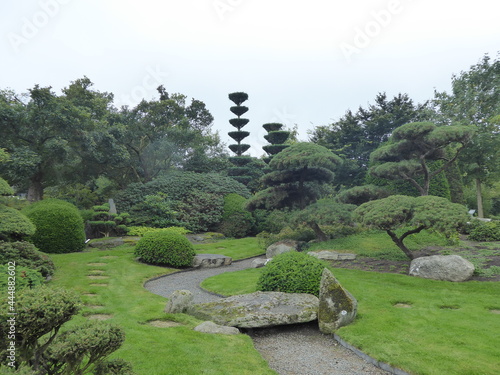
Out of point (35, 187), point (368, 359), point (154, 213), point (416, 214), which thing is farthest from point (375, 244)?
point (35, 187)

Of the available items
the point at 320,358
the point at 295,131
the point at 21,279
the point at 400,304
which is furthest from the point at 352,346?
the point at 295,131

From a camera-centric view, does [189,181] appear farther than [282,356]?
Yes

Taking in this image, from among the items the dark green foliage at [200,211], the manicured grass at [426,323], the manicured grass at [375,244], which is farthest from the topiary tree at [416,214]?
the dark green foliage at [200,211]

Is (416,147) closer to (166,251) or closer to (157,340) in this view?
(166,251)

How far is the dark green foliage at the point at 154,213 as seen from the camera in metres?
22.1

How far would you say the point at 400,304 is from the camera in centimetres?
863

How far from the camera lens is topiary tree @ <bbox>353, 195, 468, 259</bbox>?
10.1 metres

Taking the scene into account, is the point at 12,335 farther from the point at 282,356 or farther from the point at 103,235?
the point at 103,235

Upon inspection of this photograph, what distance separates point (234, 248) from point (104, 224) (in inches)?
304

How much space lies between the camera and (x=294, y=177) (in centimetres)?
1794

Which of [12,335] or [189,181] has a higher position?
[189,181]

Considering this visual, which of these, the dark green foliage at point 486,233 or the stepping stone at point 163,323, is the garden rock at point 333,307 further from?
the dark green foliage at point 486,233

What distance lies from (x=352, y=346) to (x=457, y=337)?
190 centimetres

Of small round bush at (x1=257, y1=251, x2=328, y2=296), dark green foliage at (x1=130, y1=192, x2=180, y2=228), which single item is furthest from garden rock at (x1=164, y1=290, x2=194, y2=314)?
dark green foliage at (x1=130, y1=192, x2=180, y2=228)
